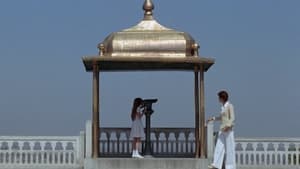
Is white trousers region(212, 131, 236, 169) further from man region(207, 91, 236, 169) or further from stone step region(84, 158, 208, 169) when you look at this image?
stone step region(84, 158, 208, 169)

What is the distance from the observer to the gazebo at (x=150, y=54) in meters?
19.5

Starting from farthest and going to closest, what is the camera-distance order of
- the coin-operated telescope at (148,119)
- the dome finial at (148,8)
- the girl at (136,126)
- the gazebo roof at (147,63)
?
the dome finial at (148,8)
the coin-operated telescope at (148,119)
the girl at (136,126)
the gazebo roof at (147,63)

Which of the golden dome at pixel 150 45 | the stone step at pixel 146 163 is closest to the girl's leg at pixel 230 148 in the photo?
the stone step at pixel 146 163

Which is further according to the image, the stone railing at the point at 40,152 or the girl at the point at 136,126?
the girl at the point at 136,126

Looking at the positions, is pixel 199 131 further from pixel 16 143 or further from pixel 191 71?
pixel 16 143

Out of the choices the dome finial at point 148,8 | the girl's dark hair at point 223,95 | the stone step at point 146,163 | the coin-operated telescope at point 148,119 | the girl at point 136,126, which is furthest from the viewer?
the dome finial at point 148,8

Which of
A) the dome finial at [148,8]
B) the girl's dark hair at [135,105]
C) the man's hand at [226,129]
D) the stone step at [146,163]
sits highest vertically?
the dome finial at [148,8]

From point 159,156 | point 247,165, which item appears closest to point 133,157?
point 159,156

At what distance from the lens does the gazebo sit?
1952cm

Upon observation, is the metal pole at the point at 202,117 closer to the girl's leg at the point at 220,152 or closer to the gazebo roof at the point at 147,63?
the gazebo roof at the point at 147,63

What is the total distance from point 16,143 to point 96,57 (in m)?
3.04

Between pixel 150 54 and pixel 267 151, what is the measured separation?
12.3 ft

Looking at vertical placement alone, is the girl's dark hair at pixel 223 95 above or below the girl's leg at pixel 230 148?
above

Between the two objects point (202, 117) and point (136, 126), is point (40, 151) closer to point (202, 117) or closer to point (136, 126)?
point (136, 126)
